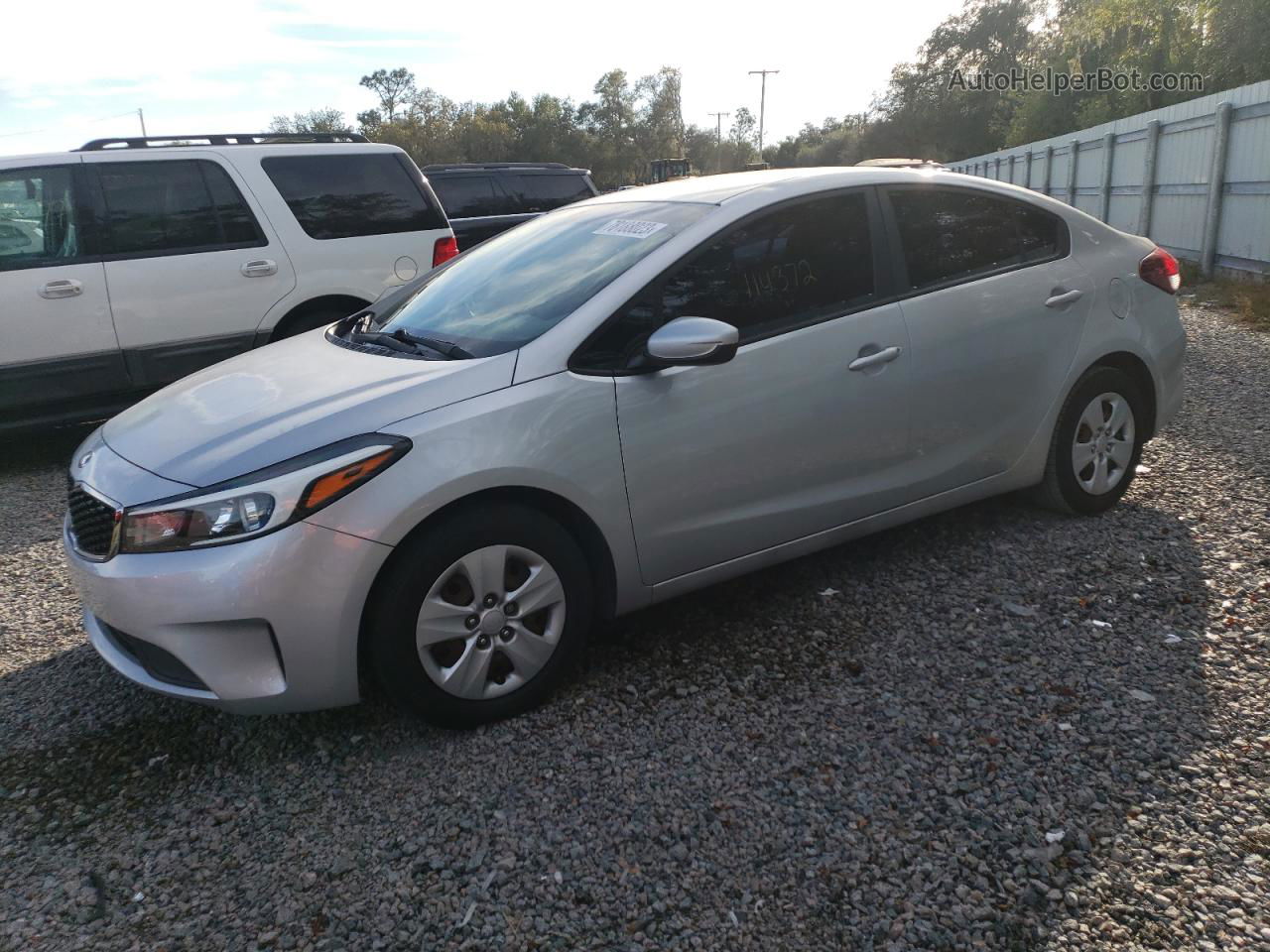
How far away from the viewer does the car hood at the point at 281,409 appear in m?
3.02

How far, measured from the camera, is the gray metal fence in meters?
12.5

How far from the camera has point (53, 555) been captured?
5152mm

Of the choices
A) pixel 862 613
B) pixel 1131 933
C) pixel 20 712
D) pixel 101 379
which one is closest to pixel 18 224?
pixel 101 379

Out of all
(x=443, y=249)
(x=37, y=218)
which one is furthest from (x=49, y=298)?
(x=443, y=249)

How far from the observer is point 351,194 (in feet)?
24.7

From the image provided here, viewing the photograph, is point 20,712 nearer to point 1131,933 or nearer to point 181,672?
point 181,672

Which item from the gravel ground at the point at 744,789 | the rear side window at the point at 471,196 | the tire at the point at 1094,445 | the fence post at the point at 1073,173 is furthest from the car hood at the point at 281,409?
the fence post at the point at 1073,173

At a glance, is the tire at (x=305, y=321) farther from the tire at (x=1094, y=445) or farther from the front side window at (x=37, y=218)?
the tire at (x=1094, y=445)

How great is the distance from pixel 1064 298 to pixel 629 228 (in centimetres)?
194

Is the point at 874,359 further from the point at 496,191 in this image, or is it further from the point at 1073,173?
the point at 1073,173

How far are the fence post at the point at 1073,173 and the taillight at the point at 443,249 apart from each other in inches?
651

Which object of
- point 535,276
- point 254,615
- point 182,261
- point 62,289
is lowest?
point 254,615

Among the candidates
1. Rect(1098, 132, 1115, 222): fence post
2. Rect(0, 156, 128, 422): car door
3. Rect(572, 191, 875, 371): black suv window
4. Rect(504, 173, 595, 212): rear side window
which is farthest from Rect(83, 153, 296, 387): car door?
Rect(1098, 132, 1115, 222): fence post

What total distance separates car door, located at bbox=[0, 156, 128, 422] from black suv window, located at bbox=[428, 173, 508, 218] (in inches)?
226
